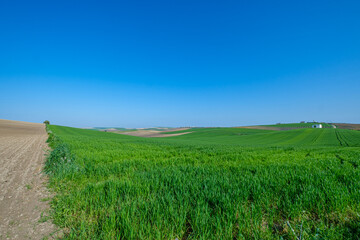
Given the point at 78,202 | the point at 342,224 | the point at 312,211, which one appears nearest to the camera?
the point at 342,224

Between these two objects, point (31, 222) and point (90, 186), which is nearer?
point (31, 222)

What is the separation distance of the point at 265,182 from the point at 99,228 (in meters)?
3.55

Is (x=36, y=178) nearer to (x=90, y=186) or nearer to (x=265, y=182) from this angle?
(x=90, y=186)

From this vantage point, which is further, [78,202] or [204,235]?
[78,202]

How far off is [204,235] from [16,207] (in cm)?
409

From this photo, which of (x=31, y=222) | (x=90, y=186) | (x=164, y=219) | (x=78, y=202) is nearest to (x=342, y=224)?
(x=164, y=219)

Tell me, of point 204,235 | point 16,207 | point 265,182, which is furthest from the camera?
point 265,182

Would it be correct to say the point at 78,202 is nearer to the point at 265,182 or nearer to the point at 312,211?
the point at 265,182

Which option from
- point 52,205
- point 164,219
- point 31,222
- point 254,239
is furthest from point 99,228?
point 254,239

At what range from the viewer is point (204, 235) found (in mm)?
1918

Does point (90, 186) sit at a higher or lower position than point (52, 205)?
higher

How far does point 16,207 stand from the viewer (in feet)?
10.5

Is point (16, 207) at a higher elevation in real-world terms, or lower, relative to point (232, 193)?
lower

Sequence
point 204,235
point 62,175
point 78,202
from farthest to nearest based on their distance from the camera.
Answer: point 62,175, point 78,202, point 204,235
